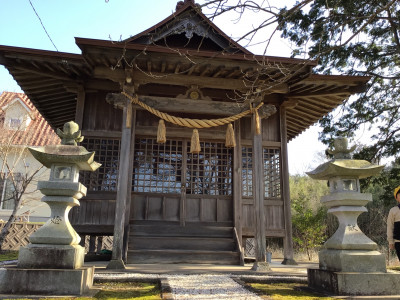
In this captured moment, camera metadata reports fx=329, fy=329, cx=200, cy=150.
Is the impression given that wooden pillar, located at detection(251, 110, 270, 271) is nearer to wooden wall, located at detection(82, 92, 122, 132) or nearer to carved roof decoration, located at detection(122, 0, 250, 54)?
carved roof decoration, located at detection(122, 0, 250, 54)

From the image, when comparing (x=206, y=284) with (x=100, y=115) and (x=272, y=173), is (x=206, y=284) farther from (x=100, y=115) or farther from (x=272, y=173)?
(x=100, y=115)

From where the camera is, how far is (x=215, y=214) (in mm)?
8805

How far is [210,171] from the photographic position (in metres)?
9.11

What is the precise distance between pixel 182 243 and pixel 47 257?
411 cm

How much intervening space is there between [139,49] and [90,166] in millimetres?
2927

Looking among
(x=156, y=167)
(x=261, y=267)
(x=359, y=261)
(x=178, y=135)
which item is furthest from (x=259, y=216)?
(x=156, y=167)

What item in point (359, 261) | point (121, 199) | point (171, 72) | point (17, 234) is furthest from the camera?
point (17, 234)

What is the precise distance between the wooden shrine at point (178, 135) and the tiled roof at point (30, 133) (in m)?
3.51

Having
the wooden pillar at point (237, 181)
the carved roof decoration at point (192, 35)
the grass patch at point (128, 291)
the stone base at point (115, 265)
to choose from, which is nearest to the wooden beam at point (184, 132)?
the wooden pillar at point (237, 181)

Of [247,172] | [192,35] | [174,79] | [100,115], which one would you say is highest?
[192,35]

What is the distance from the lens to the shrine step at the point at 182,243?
767cm

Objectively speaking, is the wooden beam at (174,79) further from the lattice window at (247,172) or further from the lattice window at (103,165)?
the lattice window at (247,172)

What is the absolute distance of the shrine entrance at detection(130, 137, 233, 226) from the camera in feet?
28.2

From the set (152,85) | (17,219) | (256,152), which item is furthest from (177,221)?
(17,219)
